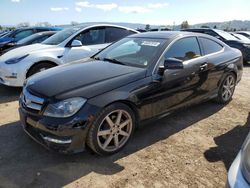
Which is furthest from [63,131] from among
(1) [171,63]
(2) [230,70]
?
(2) [230,70]

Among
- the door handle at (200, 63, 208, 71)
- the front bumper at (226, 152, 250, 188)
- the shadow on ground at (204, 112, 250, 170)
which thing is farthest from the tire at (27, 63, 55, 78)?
the front bumper at (226, 152, 250, 188)

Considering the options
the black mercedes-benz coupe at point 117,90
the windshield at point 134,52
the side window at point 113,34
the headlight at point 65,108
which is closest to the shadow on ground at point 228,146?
the black mercedes-benz coupe at point 117,90

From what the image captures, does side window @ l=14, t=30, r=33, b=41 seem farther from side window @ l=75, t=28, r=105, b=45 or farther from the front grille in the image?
the front grille

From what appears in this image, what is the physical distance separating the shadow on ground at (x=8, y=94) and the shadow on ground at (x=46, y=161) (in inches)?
60.4

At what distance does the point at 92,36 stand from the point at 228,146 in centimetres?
441

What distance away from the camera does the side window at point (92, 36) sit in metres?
6.55

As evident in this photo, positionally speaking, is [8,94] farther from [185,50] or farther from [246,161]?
[246,161]

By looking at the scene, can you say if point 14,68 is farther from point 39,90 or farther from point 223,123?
point 223,123

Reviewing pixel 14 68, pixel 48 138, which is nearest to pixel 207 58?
pixel 48 138

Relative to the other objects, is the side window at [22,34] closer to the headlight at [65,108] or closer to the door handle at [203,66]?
the door handle at [203,66]

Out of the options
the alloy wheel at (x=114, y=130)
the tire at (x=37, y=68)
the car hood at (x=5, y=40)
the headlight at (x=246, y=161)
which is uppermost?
the car hood at (x=5, y=40)

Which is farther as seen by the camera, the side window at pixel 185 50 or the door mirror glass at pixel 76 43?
the door mirror glass at pixel 76 43

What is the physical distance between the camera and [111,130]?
3287 millimetres

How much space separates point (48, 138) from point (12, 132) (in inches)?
50.1
